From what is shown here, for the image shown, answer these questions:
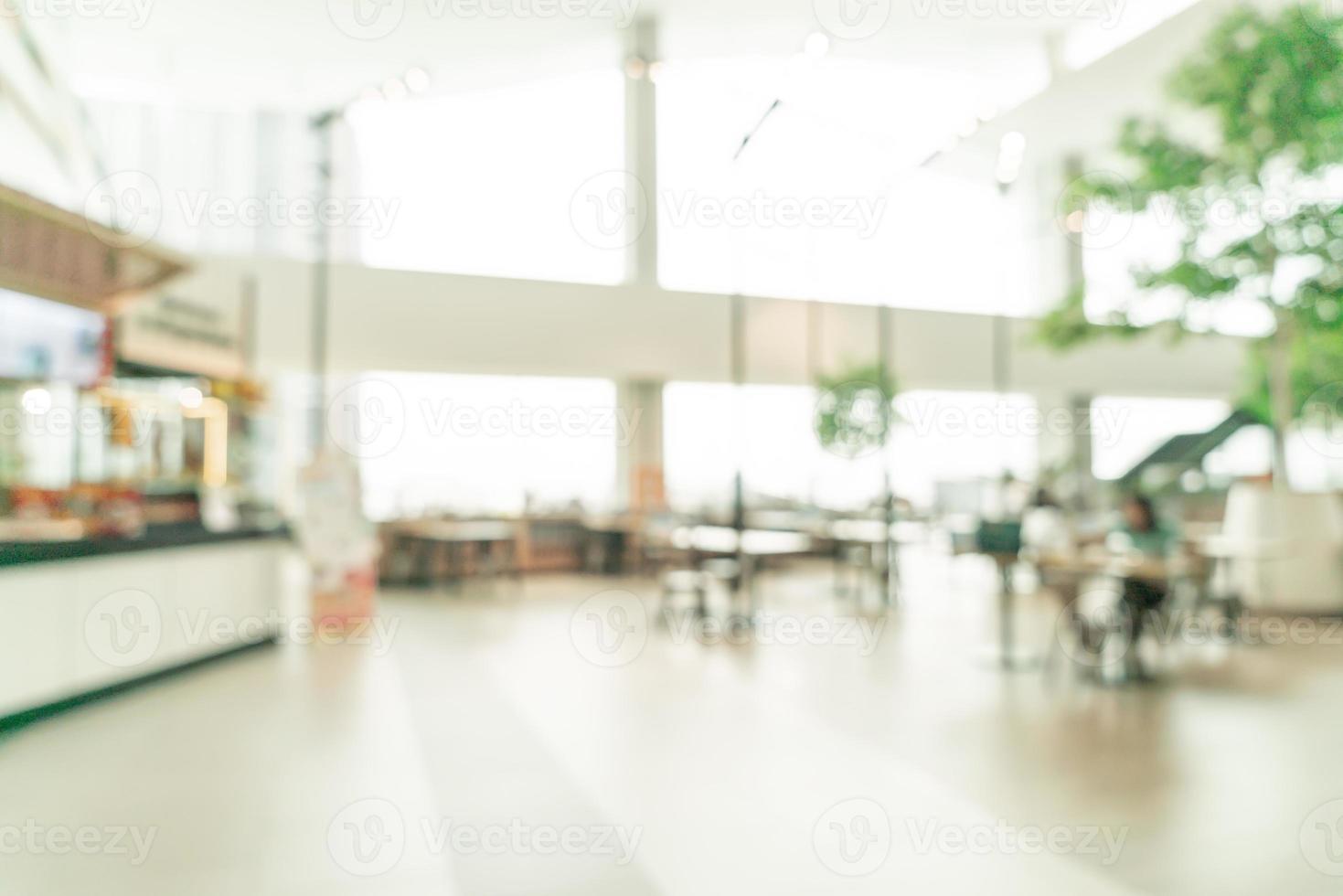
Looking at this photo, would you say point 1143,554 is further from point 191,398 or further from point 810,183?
point 191,398

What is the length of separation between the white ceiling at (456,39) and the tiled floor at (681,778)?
7344mm

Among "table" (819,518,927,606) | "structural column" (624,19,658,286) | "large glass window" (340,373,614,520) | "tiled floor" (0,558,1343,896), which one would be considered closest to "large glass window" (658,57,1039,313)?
"structural column" (624,19,658,286)

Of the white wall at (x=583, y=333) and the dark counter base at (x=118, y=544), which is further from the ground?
the white wall at (x=583, y=333)

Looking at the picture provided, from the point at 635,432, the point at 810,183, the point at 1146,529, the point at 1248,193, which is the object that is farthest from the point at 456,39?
the point at 1146,529

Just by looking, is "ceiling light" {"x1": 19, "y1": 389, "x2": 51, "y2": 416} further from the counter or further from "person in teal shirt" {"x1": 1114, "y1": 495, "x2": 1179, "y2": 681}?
"person in teal shirt" {"x1": 1114, "y1": 495, "x2": 1179, "y2": 681}

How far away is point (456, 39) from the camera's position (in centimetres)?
1111

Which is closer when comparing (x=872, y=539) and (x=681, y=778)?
(x=681, y=778)

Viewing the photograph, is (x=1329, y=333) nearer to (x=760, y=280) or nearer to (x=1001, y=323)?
(x=1001, y=323)

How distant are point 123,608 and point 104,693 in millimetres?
511

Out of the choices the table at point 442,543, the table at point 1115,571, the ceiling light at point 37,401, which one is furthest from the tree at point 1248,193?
the ceiling light at point 37,401

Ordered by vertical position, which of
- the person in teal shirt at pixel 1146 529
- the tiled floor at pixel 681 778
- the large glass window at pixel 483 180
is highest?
the large glass window at pixel 483 180

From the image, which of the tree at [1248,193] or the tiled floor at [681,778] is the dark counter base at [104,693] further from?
the tree at [1248,193]

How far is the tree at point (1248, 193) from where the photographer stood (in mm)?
7008

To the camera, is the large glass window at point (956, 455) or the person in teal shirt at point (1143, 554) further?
the large glass window at point (956, 455)
